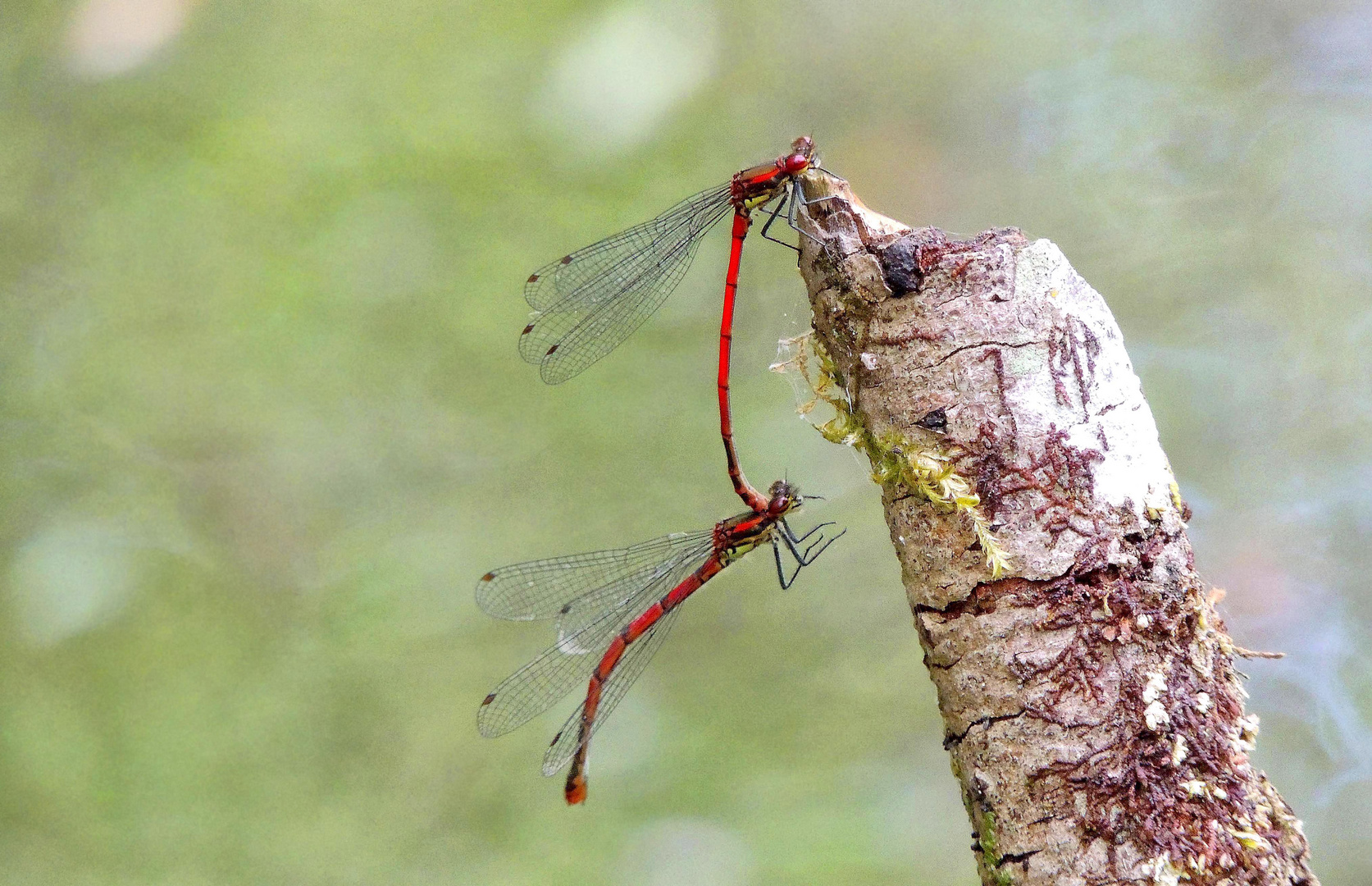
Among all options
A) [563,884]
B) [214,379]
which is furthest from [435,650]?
[214,379]

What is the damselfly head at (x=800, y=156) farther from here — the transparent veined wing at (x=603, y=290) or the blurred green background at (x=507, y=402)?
the blurred green background at (x=507, y=402)

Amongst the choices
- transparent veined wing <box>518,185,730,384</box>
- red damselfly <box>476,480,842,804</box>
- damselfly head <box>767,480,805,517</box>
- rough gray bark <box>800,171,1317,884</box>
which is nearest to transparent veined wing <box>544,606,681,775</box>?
red damselfly <box>476,480,842,804</box>

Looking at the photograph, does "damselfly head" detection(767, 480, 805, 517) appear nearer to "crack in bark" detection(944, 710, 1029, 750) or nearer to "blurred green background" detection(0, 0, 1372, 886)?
"blurred green background" detection(0, 0, 1372, 886)

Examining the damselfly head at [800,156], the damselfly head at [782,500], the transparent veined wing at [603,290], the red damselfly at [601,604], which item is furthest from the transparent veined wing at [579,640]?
the damselfly head at [800,156]

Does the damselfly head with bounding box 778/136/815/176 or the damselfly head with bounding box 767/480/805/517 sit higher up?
the damselfly head with bounding box 778/136/815/176

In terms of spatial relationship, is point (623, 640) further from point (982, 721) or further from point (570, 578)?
point (982, 721)

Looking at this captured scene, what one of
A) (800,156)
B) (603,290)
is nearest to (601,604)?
(603,290)

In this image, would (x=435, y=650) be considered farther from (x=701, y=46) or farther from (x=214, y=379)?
(x=701, y=46)
